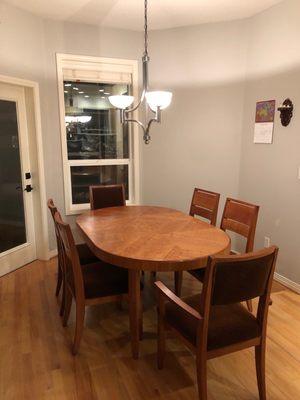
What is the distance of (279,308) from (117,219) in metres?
1.64

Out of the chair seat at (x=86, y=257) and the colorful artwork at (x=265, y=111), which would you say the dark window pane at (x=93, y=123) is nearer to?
the chair seat at (x=86, y=257)

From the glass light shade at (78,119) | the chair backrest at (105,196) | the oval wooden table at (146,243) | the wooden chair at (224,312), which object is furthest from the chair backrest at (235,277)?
the glass light shade at (78,119)

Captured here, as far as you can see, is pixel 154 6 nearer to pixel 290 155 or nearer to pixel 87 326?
pixel 290 155

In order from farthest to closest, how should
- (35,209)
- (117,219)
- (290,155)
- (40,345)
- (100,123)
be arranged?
1. (100,123)
2. (35,209)
3. (290,155)
4. (117,219)
5. (40,345)

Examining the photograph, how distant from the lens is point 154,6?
3090 mm

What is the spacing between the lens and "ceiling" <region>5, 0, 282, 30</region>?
9.89ft

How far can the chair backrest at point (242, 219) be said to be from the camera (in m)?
2.38

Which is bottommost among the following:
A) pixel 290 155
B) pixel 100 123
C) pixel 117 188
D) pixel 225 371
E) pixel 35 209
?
pixel 225 371

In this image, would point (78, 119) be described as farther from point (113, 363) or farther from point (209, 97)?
point (113, 363)

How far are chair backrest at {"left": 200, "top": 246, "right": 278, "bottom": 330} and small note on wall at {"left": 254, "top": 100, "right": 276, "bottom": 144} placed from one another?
2.18 metres

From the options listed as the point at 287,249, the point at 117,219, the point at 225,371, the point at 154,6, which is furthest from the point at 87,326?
the point at 154,6

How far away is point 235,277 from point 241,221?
1182 millimetres

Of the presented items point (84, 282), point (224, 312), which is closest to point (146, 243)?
point (84, 282)

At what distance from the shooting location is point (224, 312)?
1730 mm
